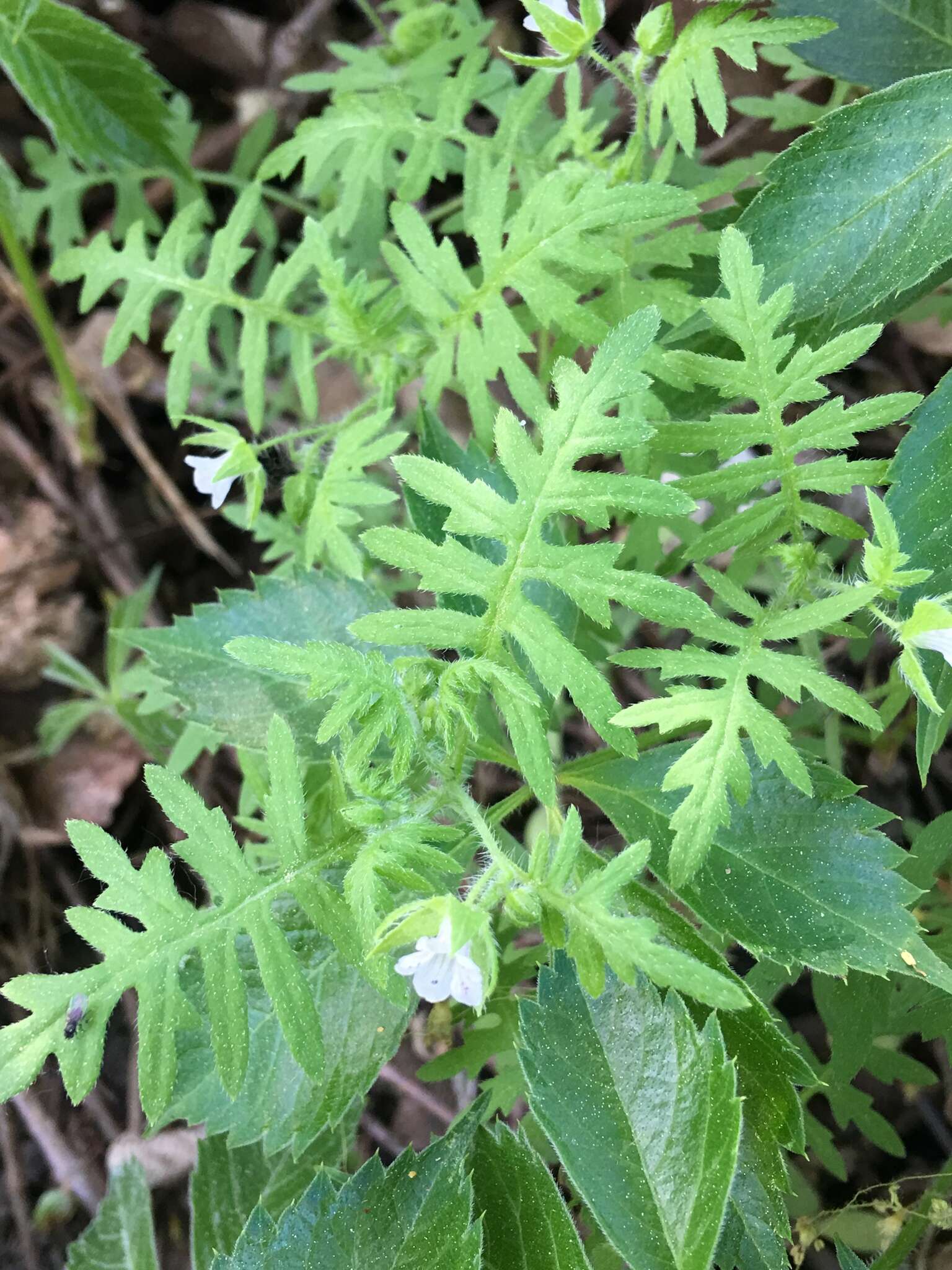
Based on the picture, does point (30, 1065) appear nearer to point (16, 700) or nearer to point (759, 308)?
point (759, 308)

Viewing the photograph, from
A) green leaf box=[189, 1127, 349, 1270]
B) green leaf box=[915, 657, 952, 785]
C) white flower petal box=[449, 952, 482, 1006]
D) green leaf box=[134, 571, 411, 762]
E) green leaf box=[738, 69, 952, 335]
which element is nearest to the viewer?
white flower petal box=[449, 952, 482, 1006]

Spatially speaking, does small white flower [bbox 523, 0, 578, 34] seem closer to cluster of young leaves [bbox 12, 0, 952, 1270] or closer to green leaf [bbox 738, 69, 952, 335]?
cluster of young leaves [bbox 12, 0, 952, 1270]

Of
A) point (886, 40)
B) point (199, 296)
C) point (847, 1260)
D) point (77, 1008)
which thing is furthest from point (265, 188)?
point (847, 1260)

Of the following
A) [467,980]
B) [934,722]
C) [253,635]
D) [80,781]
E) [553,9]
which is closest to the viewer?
Result: [467,980]

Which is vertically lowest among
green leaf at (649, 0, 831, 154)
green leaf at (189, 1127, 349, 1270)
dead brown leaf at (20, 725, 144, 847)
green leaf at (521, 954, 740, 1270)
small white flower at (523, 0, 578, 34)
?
green leaf at (189, 1127, 349, 1270)

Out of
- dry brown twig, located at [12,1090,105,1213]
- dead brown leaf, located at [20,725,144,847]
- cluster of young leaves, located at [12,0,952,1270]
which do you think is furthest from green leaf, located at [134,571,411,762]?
dry brown twig, located at [12,1090,105,1213]

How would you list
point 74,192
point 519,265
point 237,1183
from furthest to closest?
point 74,192
point 237,1183
point 519,265

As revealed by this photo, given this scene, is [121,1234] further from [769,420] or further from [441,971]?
[769,420]
